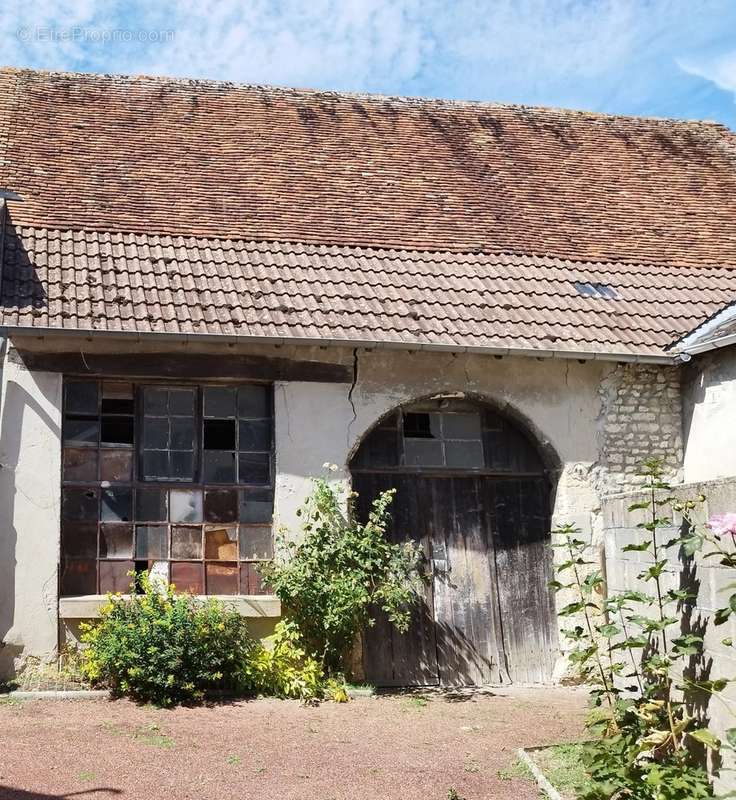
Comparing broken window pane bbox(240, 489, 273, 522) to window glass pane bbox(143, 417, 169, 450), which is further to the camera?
broken window pane bbox(240, 489, 273, 522)

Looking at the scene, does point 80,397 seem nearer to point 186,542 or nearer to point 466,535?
point 186,542

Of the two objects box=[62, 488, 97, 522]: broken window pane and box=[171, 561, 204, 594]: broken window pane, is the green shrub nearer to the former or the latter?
box=[171, 561, 204, 594]: broken window pane

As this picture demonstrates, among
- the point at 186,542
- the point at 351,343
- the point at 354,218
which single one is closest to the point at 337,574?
the point at 186,542

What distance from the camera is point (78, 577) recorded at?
30.8 feet

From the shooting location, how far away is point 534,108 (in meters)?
15.6

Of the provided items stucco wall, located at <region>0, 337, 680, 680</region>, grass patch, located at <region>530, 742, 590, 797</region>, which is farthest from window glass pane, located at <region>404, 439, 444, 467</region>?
grass patch, located at <region>530, 742, 590, 797</region>

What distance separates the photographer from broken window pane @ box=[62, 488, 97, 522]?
947cm

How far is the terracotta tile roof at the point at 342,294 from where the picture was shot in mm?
9578

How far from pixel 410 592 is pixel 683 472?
3205mm

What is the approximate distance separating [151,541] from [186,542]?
0.32m

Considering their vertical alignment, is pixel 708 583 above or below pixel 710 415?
below

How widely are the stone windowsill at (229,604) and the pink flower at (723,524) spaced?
529 centimetres

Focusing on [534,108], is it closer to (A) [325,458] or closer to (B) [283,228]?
(B) [283,228]

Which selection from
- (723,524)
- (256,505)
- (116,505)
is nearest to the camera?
(723,524)
